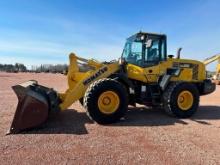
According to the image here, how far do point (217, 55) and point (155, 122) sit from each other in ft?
17.9

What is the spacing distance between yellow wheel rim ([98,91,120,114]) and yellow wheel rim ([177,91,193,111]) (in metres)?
2.36

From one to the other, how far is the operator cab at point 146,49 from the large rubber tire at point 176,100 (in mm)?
1033

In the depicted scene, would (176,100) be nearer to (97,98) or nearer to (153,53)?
(153,53)

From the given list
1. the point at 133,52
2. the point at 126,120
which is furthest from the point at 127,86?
the point at 133,52

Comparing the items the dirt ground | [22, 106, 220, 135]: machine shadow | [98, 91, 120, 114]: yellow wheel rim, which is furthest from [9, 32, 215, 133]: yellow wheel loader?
the dirt ground

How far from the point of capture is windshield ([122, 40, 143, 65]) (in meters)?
9.90

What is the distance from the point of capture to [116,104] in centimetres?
848

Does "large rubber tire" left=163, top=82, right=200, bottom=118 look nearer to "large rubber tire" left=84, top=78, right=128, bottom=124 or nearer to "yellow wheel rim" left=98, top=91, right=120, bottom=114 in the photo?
"large rubber tire" left=84, top=78, right=128, bottom=124

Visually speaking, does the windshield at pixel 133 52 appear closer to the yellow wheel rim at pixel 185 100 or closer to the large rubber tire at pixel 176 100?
the large rubber tire at pixel 176 100

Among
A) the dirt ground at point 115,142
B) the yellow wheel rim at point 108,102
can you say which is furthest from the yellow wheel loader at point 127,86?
the dirt ground at point 115,142

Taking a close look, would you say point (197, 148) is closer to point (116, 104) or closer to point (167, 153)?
point (167, 153)

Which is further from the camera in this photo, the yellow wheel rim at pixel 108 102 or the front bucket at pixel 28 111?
the yellow wheel rim at pixel 108 102

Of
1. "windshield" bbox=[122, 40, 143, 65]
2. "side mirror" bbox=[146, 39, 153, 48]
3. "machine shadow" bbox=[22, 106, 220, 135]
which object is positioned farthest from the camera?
"windshield" bbox=[122, 40, 143, 65]

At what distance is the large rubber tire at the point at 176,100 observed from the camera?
9445 mm
